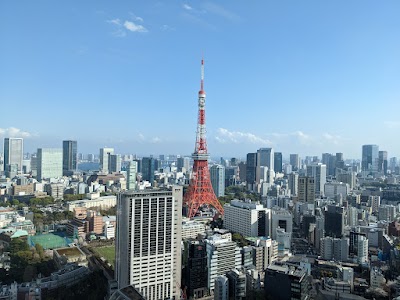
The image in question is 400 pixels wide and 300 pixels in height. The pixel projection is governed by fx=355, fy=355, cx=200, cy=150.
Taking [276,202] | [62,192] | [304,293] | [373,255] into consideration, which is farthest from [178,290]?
[62,192]

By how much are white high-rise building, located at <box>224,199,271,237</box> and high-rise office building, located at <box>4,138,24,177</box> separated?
62.2ft

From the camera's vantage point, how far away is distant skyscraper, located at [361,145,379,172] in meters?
35.8

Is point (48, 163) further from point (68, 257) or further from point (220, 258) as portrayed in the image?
point (220, 258)

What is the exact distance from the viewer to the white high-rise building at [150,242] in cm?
605

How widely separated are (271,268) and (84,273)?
3727 millimetres

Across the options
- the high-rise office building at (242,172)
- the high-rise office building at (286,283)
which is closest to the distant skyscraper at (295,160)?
the high-rise office building at (242,172)

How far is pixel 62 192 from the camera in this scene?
18.9m

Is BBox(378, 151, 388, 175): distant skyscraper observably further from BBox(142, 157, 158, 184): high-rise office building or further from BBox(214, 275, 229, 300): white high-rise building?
BBox(214, 275, 229, 300): white high-rise building

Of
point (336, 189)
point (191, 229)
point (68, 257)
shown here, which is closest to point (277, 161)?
point (336, 189)

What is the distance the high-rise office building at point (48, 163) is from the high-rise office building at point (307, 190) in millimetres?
17649

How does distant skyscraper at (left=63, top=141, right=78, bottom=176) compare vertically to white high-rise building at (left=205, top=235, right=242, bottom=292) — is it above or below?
above

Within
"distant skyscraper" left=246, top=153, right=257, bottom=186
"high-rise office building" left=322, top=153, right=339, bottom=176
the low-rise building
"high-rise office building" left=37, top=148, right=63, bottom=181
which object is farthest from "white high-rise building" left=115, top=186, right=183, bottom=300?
"high-rise office building" left=322, top=153, right=339, bottom=176

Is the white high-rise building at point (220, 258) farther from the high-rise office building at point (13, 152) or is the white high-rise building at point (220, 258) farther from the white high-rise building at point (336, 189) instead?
the high-rise office building at point (13, 152)

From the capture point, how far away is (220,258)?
7.31 m
